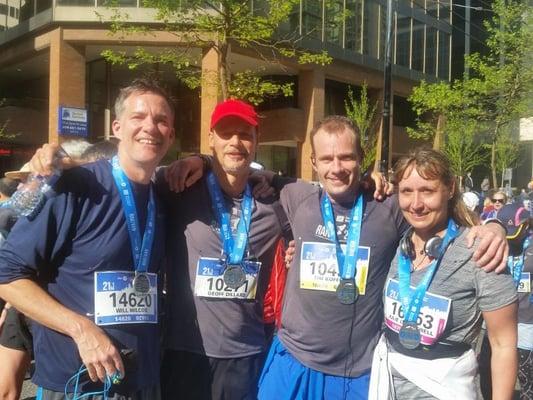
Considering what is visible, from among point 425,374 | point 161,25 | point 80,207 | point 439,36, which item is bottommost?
point 425,374

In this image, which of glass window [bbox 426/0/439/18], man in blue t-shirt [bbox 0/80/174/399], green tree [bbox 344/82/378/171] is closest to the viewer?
man in blue t-shirt [bbox 0/80/174/399]

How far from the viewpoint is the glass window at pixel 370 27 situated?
2680 centimetres

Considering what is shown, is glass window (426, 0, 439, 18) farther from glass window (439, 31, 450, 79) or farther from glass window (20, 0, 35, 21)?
glass window (20, 0, 35, 21)

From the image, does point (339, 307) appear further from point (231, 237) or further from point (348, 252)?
point (231, 237)

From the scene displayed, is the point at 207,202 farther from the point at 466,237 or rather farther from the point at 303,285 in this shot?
the point at 466,237

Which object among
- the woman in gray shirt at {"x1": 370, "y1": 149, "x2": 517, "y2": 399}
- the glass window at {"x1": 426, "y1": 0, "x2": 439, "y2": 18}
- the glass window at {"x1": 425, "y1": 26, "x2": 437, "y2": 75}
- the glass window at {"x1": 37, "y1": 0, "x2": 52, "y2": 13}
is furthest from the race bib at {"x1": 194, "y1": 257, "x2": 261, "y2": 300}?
the glass window at {"x1": 426, "y1": 0, "x2": 439, "y2": 18}

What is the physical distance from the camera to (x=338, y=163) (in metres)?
3.04

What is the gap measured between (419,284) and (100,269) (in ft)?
4.87

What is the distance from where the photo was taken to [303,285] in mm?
3037

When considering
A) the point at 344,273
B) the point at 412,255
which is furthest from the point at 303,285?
the point at 412,255

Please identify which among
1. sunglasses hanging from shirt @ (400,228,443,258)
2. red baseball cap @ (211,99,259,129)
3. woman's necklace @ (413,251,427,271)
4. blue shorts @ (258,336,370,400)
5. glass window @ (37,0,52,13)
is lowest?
blue shorts @ (258,336,370,400)

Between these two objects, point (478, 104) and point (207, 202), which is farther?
point (478, 104)

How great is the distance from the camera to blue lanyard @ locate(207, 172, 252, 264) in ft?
10.1

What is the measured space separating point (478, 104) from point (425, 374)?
67.7 feet
